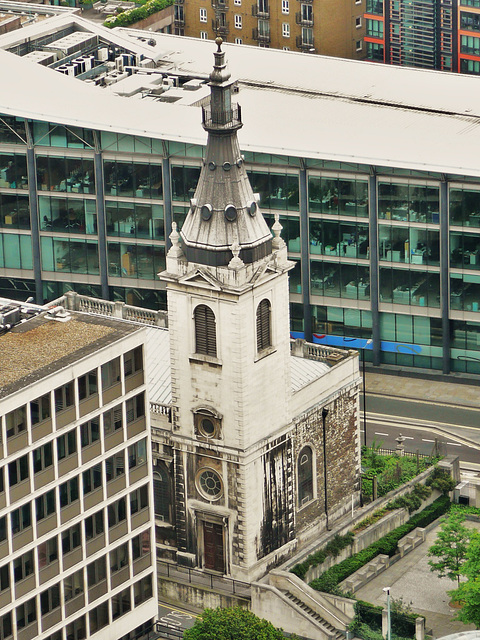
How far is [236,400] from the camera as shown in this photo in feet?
544

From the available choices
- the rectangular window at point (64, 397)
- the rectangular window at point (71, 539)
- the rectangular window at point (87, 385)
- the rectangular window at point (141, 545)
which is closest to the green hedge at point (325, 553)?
the rectangular window at point (141, 545)

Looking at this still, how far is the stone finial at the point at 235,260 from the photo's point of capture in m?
162

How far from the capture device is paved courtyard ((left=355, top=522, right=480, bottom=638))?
6604 inches

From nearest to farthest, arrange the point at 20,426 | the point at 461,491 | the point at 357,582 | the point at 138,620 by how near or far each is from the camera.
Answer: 1. the point at 20,426
2. the point at 138,620
3. the point at 357,582
4. the point at 461,491

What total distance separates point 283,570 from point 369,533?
1026 centimetres

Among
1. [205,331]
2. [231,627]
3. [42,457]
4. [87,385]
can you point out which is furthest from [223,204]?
[231,627]

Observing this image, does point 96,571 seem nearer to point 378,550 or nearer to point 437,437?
point 378,550

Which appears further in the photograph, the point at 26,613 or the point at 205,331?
the point at 205,331

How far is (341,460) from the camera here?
582ft

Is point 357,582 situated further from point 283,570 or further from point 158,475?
point 158,475

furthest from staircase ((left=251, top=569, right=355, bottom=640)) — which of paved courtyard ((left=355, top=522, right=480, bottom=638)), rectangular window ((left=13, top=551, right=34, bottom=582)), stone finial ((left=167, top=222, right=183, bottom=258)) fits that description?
stone finial ((left=167, top=222, right=183, bottom=258))

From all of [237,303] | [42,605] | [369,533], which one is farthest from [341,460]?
[42,605]

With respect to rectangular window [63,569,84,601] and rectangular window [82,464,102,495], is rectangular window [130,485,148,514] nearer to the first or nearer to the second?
rectangular window [82,464,102,495]

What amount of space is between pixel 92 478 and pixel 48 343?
946 centimetres
